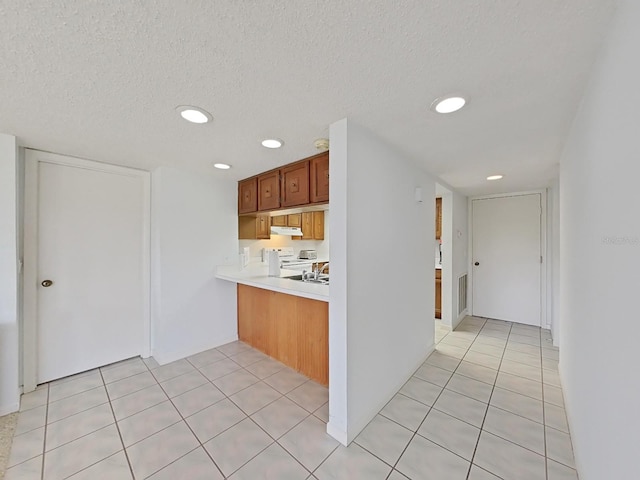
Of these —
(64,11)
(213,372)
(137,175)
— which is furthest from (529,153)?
(137,175)

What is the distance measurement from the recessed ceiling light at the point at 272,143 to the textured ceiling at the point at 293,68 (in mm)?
66

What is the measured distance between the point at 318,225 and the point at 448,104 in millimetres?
3571

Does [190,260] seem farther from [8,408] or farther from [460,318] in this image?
[460,318]

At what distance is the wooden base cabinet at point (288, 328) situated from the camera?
7.34 ft

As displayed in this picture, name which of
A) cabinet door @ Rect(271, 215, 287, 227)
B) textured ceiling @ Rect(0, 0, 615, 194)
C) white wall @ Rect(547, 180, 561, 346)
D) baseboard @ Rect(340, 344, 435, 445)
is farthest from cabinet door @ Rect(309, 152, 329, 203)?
white wall @ Rect(547, 180, 561, 346)

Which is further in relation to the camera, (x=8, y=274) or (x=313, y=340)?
(x=313, y=340)

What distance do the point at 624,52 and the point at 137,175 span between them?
3.42 meters

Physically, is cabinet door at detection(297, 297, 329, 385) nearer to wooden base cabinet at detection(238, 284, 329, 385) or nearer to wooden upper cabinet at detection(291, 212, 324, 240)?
wooden base cabinet at detection(238, 284, 329, 385)

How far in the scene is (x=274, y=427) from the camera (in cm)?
171

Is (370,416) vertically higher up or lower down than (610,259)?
lower down

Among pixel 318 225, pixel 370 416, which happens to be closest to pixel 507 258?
pixel 318 225

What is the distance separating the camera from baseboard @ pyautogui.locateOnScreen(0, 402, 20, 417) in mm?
1795

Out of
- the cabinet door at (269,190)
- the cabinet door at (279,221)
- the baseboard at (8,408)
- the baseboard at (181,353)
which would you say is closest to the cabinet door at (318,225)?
the cabinet door at (279,221)

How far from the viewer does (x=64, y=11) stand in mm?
828
